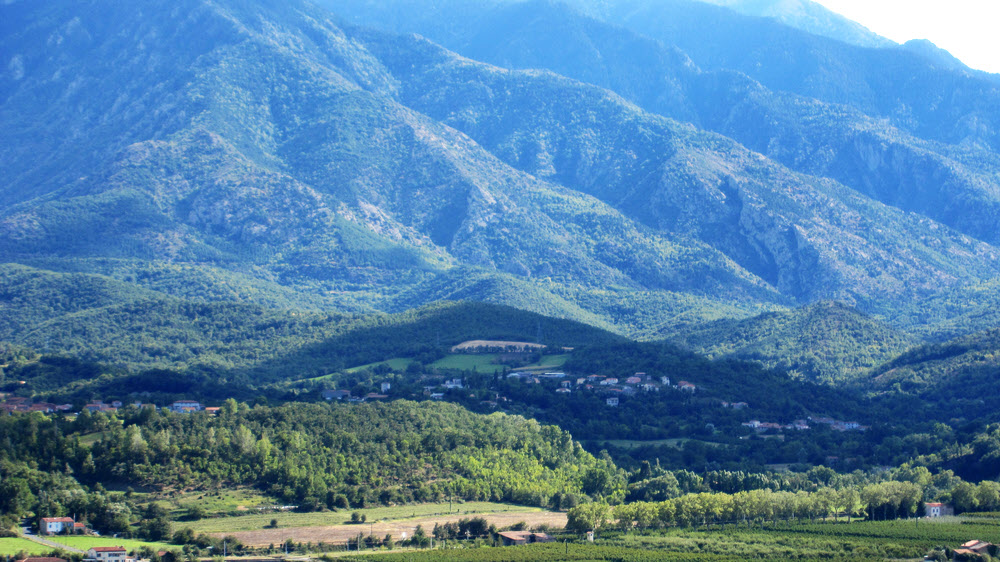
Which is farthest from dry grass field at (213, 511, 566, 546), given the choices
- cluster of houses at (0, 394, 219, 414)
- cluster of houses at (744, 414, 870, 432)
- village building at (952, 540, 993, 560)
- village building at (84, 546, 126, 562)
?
cluster of houses at (744, 414, 870, 432)

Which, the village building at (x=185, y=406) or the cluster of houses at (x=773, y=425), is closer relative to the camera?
the village building at (x=185, y=406)

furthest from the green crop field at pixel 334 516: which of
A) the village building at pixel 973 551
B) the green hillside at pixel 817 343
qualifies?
the green hillside at pixel 817 343

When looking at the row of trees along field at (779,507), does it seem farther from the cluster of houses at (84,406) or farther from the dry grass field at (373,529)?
the cluster of houses at (84,406)

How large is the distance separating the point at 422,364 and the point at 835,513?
82227mm

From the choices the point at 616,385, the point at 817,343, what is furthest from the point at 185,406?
the point at 817,343

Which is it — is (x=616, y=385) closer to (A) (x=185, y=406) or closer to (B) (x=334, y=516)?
(A) (x=185, y=406)

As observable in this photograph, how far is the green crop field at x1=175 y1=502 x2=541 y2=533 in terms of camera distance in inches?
3489

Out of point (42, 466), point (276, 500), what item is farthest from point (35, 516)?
point (276, 500)

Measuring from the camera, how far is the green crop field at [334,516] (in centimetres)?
8862

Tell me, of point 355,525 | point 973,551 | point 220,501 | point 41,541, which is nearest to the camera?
point 973,551

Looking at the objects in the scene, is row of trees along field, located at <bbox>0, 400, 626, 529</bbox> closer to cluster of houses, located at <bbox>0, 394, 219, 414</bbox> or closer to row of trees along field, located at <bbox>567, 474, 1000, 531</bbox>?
cluster of houses, located at <bbox>0, 394, 219, 414</bbox>

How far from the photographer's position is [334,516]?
3760 inches

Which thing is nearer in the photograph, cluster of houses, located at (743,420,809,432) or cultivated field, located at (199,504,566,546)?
cultivated field, located at (199,504,566,546)

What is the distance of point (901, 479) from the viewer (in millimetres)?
106375
